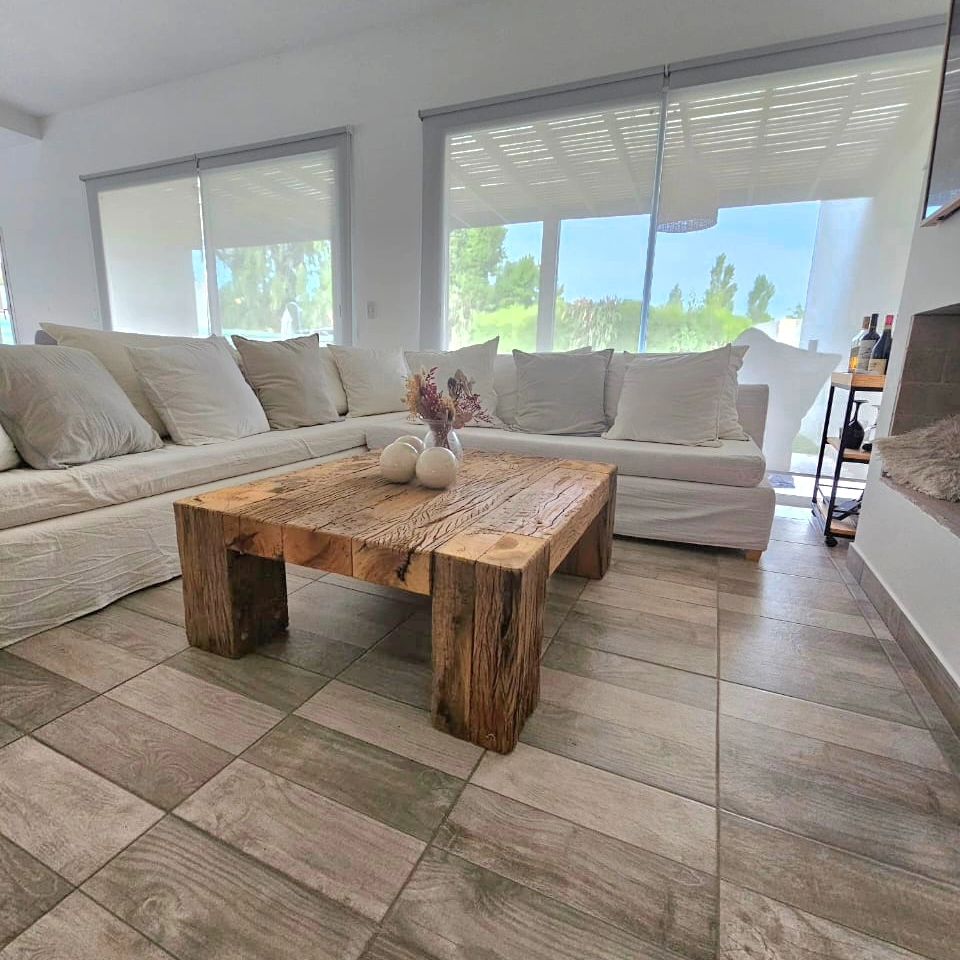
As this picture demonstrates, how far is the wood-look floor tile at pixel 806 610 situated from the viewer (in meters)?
1.58

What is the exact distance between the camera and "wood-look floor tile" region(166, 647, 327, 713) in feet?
3.96

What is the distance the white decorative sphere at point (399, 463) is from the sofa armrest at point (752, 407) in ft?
6.24

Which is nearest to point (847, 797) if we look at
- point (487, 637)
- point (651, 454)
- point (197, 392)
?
point (487, 637)

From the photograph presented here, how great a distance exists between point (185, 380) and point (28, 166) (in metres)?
5.26

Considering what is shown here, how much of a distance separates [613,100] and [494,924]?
3744 millimetres

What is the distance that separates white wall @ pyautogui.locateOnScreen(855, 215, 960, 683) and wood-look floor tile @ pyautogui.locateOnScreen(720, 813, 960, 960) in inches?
23.9

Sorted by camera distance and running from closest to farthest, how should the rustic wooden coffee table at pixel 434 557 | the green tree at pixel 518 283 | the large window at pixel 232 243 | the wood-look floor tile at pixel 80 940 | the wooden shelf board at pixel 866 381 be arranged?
1. the wood-look floor tile at pixel 80 940
2. the rustic wooden coffee table at pixel 434 557
3. the wooden shelf board at pixel 866 381
4. the green tree at pixel 518 283
5. the large window at pixel 232 243

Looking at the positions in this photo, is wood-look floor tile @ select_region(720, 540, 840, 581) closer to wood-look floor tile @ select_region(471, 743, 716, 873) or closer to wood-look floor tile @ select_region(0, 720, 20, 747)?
wood-look floor tile @ select_region(471, 743, 716, 873)

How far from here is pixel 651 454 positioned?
224 centimetres

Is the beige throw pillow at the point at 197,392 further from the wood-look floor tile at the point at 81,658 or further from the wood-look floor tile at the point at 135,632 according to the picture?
the wood-look floor tile at the point at 81,658

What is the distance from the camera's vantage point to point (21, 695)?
3.93 ft

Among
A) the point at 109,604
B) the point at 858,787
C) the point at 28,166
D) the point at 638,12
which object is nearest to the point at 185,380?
→ the point at 109,604

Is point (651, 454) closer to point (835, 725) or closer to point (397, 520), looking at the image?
point (835, 725)

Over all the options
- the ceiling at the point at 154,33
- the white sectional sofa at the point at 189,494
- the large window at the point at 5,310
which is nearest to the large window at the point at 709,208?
the white sectional sofa at the point at 189,494
